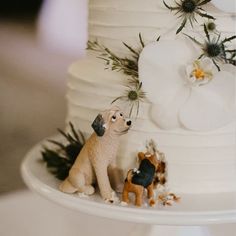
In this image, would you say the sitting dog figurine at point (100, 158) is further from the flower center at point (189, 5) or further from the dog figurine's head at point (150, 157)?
the flower center at point (189, 5)

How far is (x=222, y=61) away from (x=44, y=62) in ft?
5.00

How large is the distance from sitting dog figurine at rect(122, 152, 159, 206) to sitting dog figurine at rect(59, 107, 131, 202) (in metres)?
0.04

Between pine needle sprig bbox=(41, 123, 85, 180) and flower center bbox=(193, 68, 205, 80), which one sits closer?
flower center bbox=(193, 68, 205, 80)

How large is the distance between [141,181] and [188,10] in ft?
1.00

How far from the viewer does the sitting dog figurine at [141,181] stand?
897 millimetres

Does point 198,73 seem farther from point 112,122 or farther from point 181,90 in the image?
point 112,122

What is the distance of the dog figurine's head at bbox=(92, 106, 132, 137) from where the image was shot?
89 cm

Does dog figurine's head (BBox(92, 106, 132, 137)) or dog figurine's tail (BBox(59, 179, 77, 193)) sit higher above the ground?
dog figurine's head (BBox(92, 106, 132, 137))

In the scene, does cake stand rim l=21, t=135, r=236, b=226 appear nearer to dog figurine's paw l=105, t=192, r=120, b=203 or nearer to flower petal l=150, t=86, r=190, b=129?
dog figurine's paw l=105, t=192, r=120, b=203

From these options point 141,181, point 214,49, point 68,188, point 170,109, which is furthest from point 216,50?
point 68,188

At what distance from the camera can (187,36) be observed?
908mm

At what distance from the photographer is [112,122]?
0.89 m

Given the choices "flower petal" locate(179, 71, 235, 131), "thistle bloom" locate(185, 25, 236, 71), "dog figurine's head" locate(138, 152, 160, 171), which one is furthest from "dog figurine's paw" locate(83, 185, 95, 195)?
"thistle bloom" locate(185, 25, 236, 71)

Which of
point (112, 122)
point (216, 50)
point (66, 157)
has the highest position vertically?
point (216, 50)
